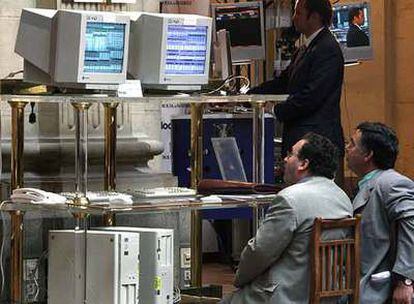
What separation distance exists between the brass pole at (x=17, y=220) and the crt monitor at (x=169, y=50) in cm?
68

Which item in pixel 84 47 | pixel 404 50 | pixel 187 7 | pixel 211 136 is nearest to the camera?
pixel 84 47

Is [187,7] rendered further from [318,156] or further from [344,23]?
[318,156]

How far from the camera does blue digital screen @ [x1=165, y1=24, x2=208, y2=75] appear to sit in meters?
6.34

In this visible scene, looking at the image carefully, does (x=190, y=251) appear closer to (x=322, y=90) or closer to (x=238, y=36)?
(x=322, y=90)

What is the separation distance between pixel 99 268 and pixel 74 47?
3.73 feet

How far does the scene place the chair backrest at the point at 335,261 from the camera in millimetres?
5328

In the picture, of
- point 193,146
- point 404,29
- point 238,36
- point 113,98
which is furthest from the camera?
point 404,29

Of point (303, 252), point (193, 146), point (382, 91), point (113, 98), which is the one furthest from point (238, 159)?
point (382, 91)

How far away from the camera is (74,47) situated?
6.03 metres

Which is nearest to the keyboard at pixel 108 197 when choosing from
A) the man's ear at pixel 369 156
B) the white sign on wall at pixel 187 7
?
the man's ear at pixel 369 156

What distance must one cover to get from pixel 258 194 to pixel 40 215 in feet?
4.27

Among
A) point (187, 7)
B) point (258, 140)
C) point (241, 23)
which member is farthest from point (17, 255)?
point (241, 23)

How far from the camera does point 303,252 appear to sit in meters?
5.36

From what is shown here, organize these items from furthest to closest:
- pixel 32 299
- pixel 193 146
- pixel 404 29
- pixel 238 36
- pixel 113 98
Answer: pixel 404 29, pixel 238 36, pixel 193 146, pixel 32 299, pixel 113 98
